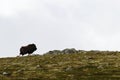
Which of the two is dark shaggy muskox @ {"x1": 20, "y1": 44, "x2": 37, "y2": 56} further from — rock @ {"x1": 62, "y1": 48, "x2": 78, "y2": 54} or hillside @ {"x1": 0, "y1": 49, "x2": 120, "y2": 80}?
hillside @ {"x1": 0, "y1": 49, "x2": 120, "y2": 80}

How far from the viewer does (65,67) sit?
5544 cm

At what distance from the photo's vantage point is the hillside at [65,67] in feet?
161

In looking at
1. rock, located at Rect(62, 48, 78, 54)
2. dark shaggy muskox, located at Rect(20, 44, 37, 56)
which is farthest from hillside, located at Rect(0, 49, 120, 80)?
dark shaggy muskox, located at Rect(20, 44, 37, 56)

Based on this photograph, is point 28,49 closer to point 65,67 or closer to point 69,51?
point 69,51

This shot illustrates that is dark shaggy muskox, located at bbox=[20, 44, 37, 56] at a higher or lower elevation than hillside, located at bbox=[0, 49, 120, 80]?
higher

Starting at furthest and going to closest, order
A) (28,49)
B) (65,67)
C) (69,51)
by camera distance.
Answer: (28,49)
(69,51)
(65,67)

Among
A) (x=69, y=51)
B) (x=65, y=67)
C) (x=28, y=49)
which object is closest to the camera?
(x=65, y=67)

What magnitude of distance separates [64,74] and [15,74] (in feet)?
18.5

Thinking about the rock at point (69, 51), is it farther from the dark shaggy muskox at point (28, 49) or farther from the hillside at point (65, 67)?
the dark shaggy muskox at point (28, 49)

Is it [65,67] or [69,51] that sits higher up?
[69,51]

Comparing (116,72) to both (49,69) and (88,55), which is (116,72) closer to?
(49,69)

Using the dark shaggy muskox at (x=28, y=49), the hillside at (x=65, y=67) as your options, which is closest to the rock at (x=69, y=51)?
the hillside at (x=65, y=67)

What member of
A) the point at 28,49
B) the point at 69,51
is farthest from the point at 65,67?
the point at 28,49

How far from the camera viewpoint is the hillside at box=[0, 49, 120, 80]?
161 feet
